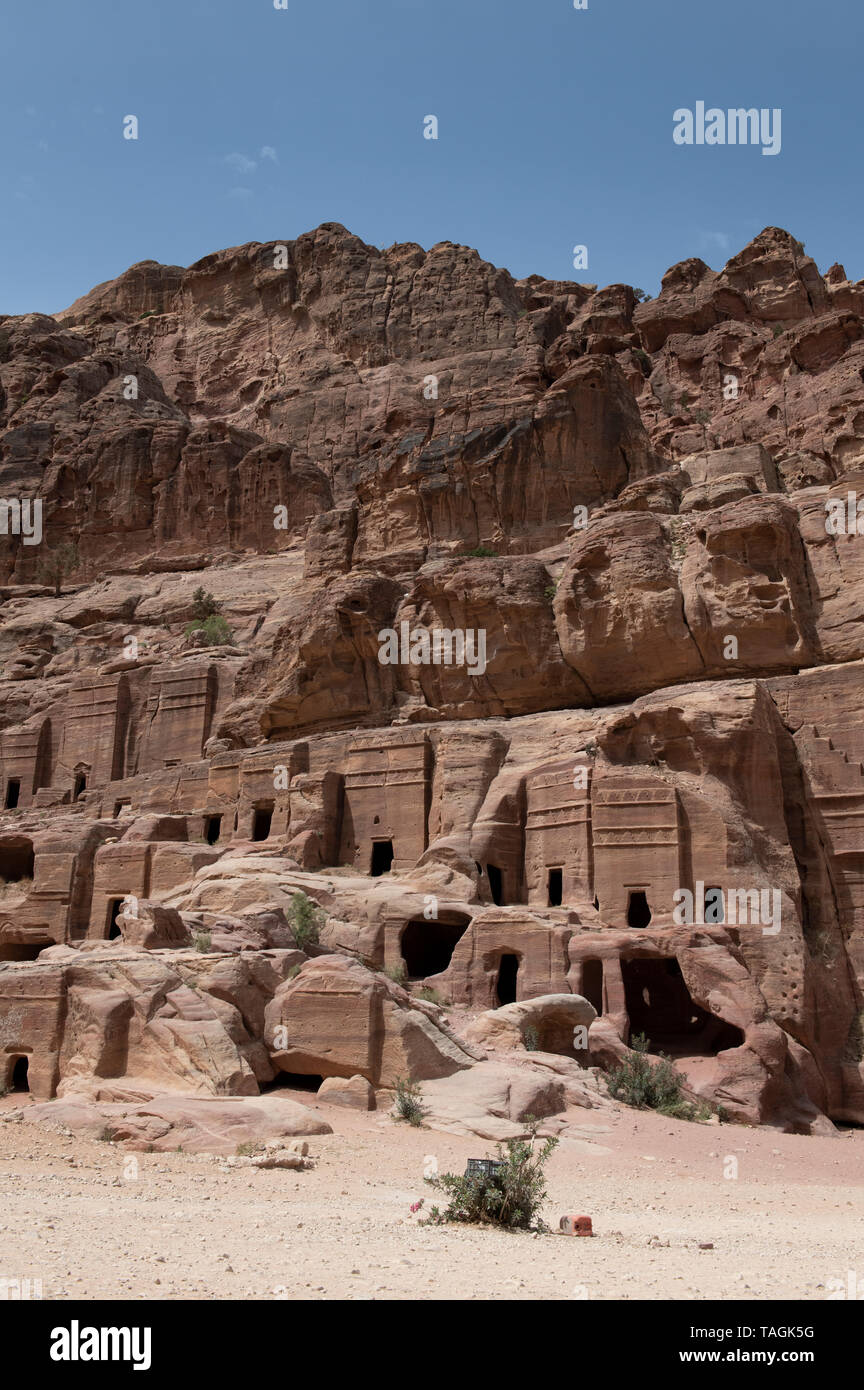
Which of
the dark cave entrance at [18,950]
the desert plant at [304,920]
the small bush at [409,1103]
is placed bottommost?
the small bush at [409,1103]

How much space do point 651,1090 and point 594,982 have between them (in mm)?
5105

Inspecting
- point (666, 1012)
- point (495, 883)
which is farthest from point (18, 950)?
point (666, 1012)

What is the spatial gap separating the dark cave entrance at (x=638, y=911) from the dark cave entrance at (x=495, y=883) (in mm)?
4037

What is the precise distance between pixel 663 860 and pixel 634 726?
15.7 feet

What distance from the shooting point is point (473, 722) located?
39.6m

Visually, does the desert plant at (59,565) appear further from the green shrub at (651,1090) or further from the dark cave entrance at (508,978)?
the green shrub at (651,1090)

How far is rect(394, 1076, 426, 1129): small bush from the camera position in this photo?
19.0m

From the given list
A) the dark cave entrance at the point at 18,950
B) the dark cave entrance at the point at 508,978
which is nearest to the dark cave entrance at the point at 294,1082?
the dark cave entrance at the point at 508,978

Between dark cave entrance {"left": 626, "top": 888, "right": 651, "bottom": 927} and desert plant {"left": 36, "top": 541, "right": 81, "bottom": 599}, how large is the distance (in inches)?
1865

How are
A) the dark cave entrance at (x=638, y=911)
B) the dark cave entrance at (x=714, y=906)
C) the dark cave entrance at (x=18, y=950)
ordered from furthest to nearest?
the dark cave entrance at (x=18, y=950) < the dark cave entrance at (x=638, y=911) < the dark cave entrance at (x=714, y=906)

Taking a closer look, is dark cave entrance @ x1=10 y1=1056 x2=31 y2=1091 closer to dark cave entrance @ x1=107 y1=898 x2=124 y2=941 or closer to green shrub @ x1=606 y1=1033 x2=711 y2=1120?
green shrub @ x1=606 y1=1033 x2=711 y2=1120

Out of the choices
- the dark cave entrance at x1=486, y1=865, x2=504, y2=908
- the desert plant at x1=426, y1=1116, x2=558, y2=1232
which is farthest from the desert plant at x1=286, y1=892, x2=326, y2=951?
the desert plant at x1=426, y1=1116, x2=558, y2=1232

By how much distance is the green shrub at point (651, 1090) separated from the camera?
22.6 metres

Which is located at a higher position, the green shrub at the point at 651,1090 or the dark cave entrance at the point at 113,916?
the dark cave entrance at the point at 113,916
